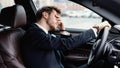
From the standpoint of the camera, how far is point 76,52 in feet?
13.3

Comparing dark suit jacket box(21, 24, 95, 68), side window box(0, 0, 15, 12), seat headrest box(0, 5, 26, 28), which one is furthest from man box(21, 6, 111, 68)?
side window box(0, 0, 15, 12)

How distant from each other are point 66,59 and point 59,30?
36cm

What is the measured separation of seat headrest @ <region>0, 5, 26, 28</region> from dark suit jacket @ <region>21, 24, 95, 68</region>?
0.49 ft

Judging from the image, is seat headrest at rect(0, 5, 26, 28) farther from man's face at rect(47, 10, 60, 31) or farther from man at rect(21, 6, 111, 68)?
man's face at rect(47, 10, 60, 31)

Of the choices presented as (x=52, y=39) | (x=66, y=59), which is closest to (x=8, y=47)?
(x=52, y=39)

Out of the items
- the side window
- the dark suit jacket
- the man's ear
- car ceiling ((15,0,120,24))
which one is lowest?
the dark suit jacket

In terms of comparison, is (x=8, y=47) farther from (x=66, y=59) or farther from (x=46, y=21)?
(x=66, y=59)

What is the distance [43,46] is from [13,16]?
1.41ft

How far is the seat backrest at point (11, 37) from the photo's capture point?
2.98 m

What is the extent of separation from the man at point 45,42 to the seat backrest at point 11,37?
0.10 meters

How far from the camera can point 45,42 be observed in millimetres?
3000

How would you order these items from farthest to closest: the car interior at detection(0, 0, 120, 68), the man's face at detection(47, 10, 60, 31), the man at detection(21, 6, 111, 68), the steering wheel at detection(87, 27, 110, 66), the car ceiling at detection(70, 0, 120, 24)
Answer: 1. the man's face at detection(47, 10, 60, 31)
2. the man at detection(21, 6, 111, 68)
3. the steering wheel at detection(87, 27, 110, 66)
4. the car interior at detection(0, 0, 120, 68)
5. the car ceiling at detection(70, 0, 120, 24)

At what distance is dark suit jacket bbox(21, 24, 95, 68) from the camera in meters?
2.98

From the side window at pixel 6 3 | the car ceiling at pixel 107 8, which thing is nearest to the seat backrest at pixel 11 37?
the side window at pixel 6 3
